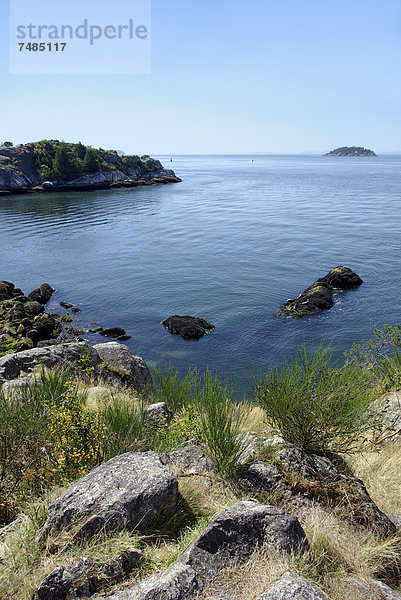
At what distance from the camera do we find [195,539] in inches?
168

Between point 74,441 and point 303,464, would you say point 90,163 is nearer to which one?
point 74,441

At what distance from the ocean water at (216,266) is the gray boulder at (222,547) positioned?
12.1 m

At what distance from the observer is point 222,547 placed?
13.6ft

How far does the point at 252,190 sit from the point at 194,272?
63.2m

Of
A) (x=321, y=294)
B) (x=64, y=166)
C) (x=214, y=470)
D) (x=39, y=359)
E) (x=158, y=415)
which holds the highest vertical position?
(x=64, y=166)

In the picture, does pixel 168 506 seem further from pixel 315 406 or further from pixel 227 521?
pixel 315 406

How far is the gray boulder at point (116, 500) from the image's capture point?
14.2 ft

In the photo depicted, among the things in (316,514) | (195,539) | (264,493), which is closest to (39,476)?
(195,539)

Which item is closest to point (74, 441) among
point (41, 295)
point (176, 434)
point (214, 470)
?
point (176, 434)

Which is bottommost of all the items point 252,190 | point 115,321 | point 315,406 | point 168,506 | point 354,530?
point 115,321

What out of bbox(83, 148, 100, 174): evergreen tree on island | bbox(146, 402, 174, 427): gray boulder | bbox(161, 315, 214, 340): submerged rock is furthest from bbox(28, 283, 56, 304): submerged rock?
bbox(83, 148, 100, 174): evergreen tree on island

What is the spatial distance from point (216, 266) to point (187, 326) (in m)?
13.4

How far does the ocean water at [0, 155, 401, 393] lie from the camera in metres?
21.2

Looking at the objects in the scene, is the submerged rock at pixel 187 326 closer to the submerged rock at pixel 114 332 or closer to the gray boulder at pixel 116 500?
the submerged rock at pixel 114 332
